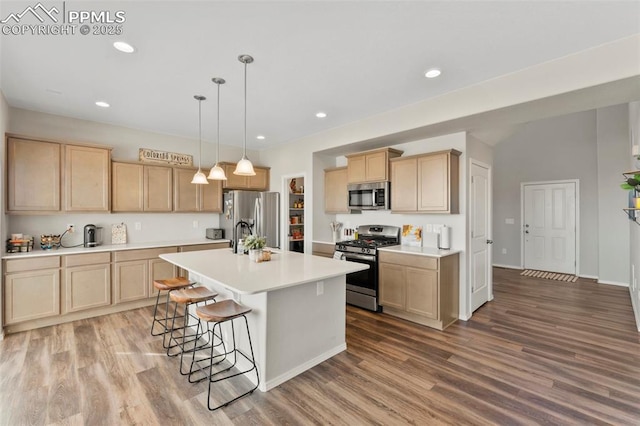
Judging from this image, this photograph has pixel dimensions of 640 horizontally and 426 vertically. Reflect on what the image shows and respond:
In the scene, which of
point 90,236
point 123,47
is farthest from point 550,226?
point 90,236

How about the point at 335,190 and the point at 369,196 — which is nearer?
the point at 369,196

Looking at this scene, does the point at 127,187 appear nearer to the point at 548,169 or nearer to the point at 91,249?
the point at 91,249

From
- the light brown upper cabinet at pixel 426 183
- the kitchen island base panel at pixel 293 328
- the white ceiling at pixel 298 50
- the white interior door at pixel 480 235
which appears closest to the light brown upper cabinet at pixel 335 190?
the light brown upper cabinet at pixel 426 183

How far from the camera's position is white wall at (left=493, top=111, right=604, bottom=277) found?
6090mm

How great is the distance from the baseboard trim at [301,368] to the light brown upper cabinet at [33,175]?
3.61 metres

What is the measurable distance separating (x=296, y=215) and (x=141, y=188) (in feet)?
8.97

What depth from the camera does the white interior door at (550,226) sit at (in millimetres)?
6352

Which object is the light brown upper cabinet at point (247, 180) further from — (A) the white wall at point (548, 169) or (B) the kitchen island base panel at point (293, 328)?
(A) the white wall at point (548, 169)

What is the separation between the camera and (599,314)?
401cm

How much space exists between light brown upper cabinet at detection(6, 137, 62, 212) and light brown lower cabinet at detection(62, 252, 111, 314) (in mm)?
749

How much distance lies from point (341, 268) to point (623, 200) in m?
6.20

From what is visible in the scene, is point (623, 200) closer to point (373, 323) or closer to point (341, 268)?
point (373, 323)

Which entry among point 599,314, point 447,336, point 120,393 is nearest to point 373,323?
point 447,336

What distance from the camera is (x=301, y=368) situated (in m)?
2.58
